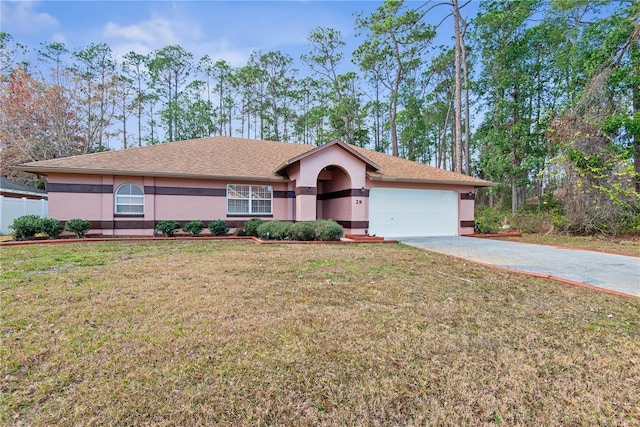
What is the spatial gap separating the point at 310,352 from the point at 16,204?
19.6 metres

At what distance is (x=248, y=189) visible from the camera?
14211mm

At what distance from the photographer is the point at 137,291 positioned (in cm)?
490

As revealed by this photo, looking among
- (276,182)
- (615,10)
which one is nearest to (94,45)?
(276,182)

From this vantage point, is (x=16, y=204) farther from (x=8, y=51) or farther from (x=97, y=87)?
(x=8, y=51)

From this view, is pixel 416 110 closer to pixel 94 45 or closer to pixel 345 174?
pixel 345 174

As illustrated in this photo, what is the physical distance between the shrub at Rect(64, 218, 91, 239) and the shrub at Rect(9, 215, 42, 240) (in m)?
0.79

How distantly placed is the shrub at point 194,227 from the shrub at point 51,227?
4.18 meters

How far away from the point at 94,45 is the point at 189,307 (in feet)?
103

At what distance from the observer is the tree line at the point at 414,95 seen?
47.1 ft

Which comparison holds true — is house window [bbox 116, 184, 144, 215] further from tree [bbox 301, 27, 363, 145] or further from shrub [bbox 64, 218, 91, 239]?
tree [bbox 301, 27, 363, 145]

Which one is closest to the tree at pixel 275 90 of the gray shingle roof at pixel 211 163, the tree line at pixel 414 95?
the tree line at pixel 414 95

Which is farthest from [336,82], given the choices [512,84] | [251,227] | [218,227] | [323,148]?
[218,227]

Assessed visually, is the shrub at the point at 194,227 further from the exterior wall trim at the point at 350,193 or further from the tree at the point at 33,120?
the tree at the point at 33,120

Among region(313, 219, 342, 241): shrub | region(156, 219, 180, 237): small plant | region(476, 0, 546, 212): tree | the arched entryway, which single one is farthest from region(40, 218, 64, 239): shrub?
region(476, 0, 546, 212): tree
